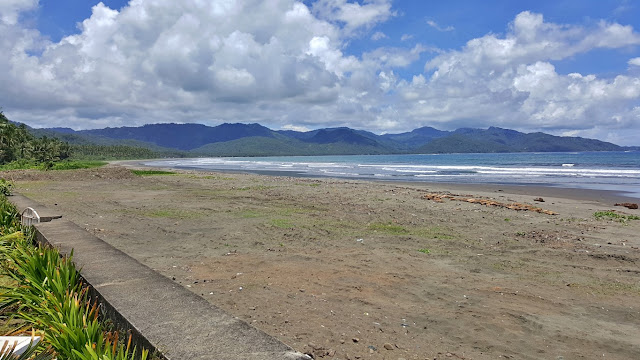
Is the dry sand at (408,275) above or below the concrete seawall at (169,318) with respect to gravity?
below

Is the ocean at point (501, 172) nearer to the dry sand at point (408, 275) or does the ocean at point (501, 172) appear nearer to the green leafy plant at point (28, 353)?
the dry sand at point (408, 275)

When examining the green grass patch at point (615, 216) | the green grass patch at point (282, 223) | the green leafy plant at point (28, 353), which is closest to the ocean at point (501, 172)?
the green grass patch at point (615, 216)

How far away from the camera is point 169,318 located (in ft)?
10.1

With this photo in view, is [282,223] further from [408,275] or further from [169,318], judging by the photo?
[169,318]

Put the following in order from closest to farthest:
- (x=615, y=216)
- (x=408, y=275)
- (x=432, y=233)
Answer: (x=408, y=275)
(x=432, y=233)
(x=615, y=216)

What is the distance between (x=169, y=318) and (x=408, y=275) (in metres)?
4.21

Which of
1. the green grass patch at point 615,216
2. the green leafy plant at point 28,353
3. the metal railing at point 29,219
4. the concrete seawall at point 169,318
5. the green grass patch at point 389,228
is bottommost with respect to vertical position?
the green grass patch at point 389,228

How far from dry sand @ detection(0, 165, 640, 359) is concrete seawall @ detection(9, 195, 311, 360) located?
111 cm

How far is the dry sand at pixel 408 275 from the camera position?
4.29 metres

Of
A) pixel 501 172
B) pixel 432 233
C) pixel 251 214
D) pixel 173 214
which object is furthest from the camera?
pixel 501 172

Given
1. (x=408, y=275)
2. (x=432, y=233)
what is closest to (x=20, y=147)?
(x=432, y=233)

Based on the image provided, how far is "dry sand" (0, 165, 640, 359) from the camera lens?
429cm

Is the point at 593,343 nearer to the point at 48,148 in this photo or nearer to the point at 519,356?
the point at 519,356

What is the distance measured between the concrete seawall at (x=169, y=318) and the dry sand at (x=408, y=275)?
1.11 m
